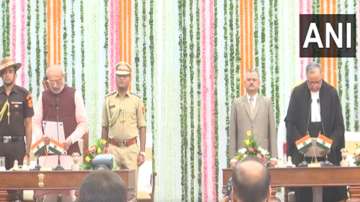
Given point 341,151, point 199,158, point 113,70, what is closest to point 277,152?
point 341,151

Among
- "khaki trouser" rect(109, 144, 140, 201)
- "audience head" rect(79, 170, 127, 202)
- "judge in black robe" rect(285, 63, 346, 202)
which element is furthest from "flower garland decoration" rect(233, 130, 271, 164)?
"audience head" rect(79, 170, 127, 202)

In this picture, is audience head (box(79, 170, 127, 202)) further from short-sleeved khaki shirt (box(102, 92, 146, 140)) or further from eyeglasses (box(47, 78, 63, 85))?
short-sleeved khaki shirt (box(102, 92, 146, 140))

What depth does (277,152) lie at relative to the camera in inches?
378

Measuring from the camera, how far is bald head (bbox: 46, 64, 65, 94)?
29.6ft

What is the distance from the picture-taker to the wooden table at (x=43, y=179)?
27.3 ft

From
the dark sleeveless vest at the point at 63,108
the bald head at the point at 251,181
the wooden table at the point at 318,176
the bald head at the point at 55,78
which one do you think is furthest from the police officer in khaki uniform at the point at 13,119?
the bald head at the point at 251,181

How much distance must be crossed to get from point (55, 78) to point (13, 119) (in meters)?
0.62

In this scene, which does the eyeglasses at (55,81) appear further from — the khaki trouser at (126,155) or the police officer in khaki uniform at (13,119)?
the khaki trouser at (126,155)

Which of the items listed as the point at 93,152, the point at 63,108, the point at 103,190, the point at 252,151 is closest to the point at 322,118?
the point at 252,151

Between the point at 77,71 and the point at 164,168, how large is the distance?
152 centimetres

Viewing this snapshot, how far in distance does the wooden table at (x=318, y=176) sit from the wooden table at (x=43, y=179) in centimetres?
126

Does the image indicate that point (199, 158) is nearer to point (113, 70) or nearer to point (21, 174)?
point (113, 70)

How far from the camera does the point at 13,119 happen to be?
30.5 ft

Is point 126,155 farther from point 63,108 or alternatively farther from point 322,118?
point 322,118
